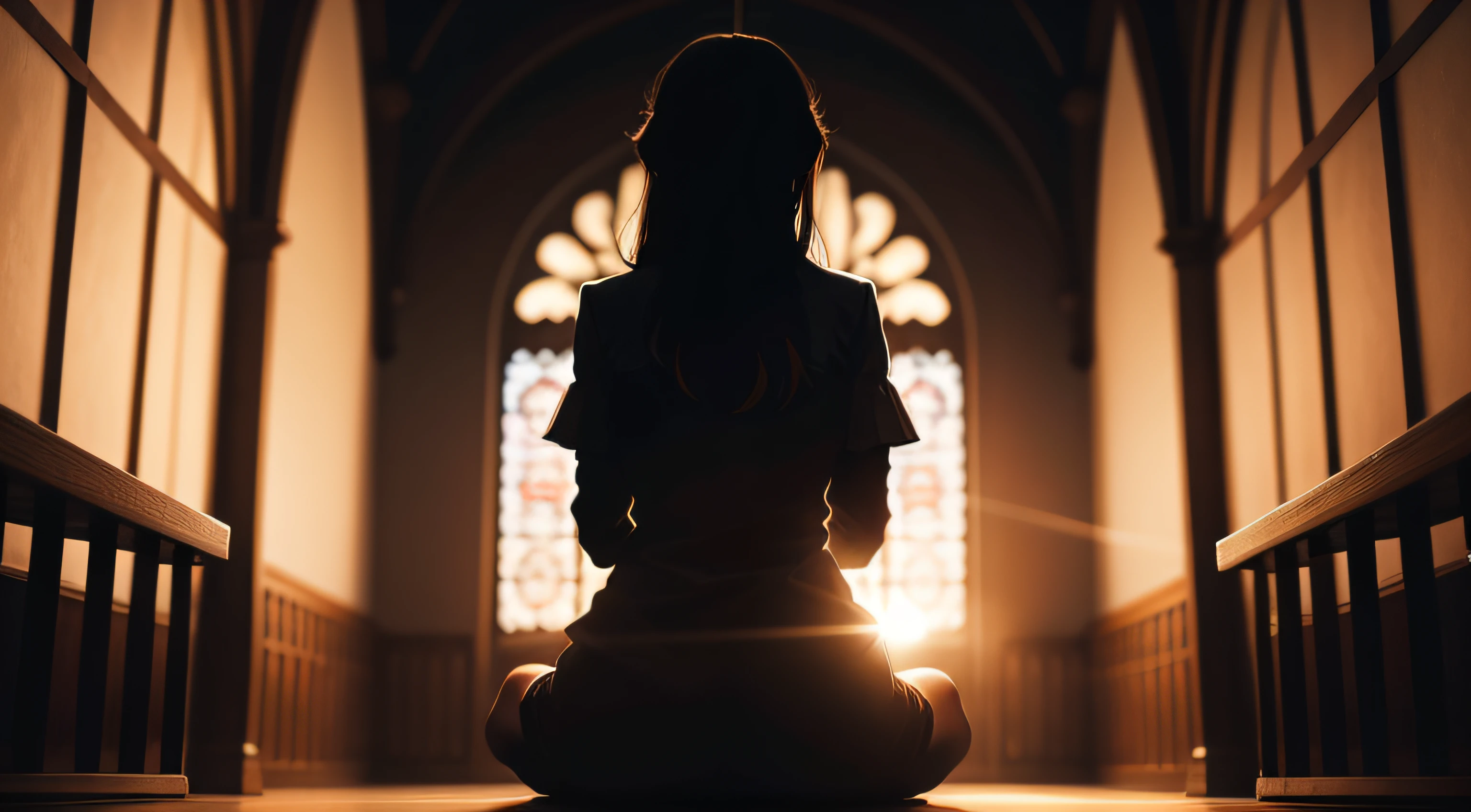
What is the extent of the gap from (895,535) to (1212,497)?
2693 millimetres

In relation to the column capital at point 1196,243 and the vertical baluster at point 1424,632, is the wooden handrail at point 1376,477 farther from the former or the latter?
the column capital at point 1196,243

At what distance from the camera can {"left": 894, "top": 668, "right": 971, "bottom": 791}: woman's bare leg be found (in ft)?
5.21

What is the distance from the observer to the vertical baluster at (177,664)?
234 centimetres

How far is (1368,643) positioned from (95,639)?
1.95m

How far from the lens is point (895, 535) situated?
8.59m

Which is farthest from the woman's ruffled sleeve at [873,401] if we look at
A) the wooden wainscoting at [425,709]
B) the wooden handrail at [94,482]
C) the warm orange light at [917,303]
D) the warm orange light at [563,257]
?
the warm orange light at [563,257]

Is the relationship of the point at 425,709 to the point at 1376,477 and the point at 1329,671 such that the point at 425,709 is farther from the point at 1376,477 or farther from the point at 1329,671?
the point at 1376,477

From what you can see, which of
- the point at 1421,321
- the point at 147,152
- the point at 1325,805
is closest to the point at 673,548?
the point at 1325,805

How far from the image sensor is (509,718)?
1.63m

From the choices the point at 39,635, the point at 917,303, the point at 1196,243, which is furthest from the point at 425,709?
the point at 39,635

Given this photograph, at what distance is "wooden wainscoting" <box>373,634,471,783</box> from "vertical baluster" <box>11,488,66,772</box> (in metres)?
6.29

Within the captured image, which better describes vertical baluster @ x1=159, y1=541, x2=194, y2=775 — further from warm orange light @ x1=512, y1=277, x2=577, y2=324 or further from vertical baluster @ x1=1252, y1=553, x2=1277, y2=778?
warm orange light @ x1=512, y1=277, x2=577, y2=324

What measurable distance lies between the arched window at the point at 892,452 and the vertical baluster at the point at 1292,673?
6.12 meters

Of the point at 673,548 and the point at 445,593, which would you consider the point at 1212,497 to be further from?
the point at 673,548
